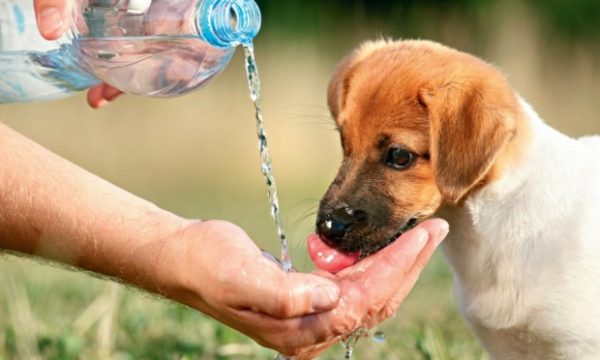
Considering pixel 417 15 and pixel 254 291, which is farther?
pixel 417 15

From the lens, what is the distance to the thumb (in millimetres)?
3090

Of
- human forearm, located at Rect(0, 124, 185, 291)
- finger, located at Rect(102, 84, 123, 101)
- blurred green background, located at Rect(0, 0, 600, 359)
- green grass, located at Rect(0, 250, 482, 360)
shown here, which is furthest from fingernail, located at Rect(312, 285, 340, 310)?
blurred green background, located at Rect(0, 0, 600, 359)

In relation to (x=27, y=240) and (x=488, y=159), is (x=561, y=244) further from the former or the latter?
(x=27, y=240)

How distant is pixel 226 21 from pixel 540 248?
126 cm

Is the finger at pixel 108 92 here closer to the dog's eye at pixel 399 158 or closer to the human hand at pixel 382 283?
the dog's eye at pixel 399 158

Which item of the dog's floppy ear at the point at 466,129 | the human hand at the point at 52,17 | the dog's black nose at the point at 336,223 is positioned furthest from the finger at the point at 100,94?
the dog's floppy ear at the point at 466,129

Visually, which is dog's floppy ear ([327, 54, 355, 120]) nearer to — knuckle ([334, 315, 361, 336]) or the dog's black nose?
the dog's black nose

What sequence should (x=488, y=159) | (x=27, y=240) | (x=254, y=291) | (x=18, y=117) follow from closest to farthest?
1. (x=254, y=291)
2. (x=27, y=240)
3. (x=488, y=159)
4. (x=18, y=117)

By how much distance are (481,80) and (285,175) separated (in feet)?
15.9

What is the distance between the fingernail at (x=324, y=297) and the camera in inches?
123

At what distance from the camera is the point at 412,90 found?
4.12 meters

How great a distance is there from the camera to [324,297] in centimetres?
313

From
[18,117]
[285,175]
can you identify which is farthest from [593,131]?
[18,117]

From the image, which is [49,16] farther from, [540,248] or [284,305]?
[540,248]
